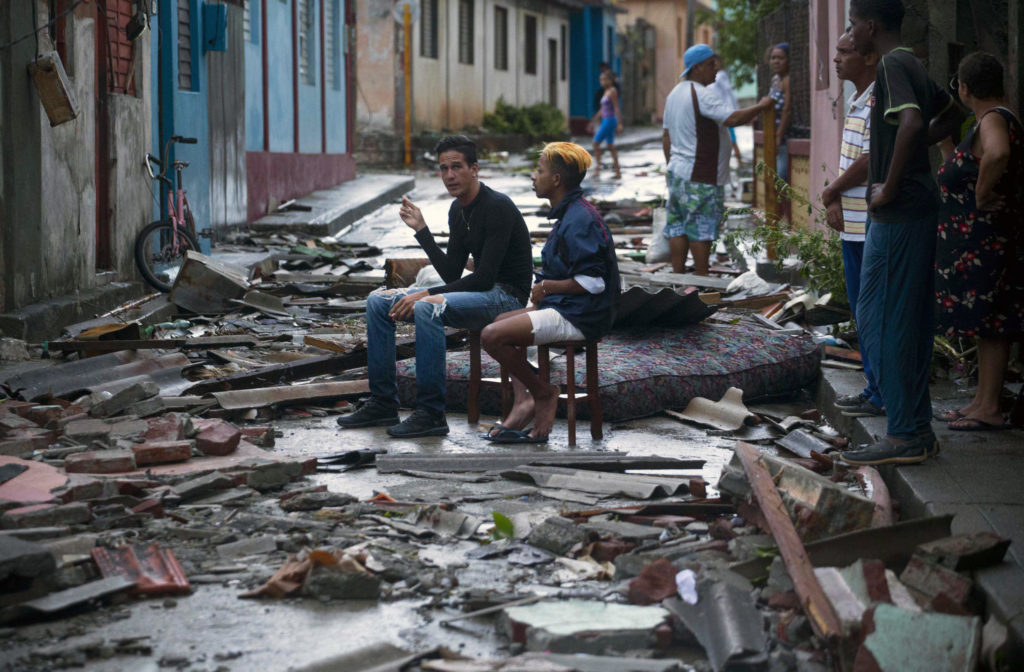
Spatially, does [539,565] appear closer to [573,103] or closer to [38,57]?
[38,57]

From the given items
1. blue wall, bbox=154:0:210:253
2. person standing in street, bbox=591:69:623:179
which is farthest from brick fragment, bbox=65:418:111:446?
person standing in street, bbox=591:69:623:179

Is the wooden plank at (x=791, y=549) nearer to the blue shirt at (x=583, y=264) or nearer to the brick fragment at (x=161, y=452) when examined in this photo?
the blue shirt at (x=583, y=264)

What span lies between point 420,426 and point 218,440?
46.4 inches

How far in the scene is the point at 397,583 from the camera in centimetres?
431

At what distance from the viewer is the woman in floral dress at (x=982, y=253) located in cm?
562

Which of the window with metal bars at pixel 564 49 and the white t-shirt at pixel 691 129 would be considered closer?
the white t-shirt at pixel 691 129

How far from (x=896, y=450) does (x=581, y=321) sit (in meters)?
1.78

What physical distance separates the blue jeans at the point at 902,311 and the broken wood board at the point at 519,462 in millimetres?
1029

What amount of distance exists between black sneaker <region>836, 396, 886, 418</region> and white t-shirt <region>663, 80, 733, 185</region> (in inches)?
181

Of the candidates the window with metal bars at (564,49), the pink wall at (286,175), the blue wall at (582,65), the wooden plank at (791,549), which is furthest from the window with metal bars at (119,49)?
the blue wall at (582,65)

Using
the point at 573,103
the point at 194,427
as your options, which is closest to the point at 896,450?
the point at 194,427

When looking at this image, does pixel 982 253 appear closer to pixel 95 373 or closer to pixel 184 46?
pixel 95 373

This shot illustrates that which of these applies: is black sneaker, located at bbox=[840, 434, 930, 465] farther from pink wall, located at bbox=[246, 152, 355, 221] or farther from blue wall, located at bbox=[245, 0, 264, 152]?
blue wall, located at bbox=[245, 0, 264, 152]

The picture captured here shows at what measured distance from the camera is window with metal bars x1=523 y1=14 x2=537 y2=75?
1642 inches
